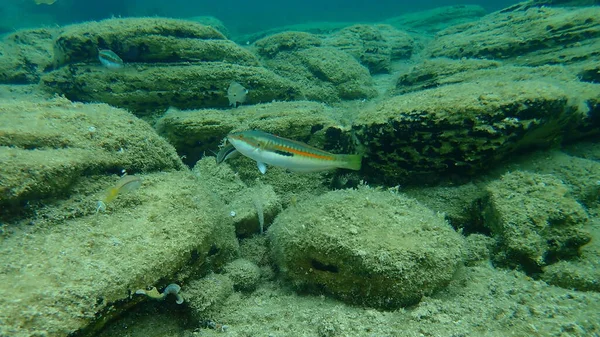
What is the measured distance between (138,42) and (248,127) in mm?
3732

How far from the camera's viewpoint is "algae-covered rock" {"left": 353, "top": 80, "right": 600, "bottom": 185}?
3742 mm

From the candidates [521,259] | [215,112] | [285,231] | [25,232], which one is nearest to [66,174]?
[25,232]

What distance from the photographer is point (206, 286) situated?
3.05 m

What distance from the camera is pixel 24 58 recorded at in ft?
29.7

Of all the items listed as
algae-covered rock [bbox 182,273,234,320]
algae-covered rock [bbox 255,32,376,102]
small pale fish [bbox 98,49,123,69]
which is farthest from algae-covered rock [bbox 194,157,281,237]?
algae-covered rock [bbox 255,32,376,102]

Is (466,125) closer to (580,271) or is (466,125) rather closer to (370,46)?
(580,271)

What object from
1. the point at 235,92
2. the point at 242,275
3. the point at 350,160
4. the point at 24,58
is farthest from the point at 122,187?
the point at 24,58

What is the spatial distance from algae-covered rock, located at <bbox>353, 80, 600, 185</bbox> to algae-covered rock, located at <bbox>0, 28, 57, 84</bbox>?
30.9 feet

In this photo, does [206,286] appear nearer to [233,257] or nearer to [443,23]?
[233,257]

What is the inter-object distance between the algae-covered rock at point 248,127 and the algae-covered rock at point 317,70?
297 centimetres

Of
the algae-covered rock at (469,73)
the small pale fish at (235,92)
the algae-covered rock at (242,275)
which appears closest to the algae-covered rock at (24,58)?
the small pale fish at (235,92)

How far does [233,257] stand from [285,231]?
2.59ft

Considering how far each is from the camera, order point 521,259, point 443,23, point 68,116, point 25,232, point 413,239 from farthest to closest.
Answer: point 443,23
point 68,116
point 521,259
point 413,239
point 25,232

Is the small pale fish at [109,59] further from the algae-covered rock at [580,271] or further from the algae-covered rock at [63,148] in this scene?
the algae-covered rock at [580,271]
